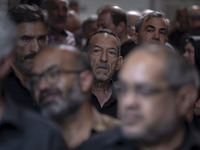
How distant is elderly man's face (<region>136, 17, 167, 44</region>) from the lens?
657 centimetres

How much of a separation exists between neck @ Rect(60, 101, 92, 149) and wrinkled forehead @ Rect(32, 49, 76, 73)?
0.89 feet

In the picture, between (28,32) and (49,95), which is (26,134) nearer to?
(49,95)

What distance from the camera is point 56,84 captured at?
11.9 feet

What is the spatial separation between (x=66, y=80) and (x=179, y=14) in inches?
312

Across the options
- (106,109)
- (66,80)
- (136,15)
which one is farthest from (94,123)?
(136,15)

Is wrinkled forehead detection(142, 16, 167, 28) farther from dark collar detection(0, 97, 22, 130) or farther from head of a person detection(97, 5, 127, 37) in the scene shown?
dark collar detection(0, 97, 22, 130)

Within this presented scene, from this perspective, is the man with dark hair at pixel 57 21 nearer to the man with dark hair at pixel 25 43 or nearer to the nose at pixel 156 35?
the nose at pixel 156 35

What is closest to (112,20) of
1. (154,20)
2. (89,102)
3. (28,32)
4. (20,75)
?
(154,20)

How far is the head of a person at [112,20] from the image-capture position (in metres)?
7.54

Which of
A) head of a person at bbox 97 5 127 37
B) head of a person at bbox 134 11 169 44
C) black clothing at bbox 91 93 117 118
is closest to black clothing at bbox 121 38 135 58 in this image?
head of a person at bbox 97 5 127 37

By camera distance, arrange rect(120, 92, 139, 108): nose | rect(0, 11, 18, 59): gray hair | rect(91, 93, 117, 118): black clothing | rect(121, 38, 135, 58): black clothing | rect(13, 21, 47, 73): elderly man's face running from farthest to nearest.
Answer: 1. rect(121, 38, 135, 58): black clothing
2. rect(91, 93, 117, 118): black clothing
3. rect(13, 21, 47, 73): elderly man's face
4. rect(0, 11, 18, 59): gray hair
5. rect(120, 92, 139, 108): nose

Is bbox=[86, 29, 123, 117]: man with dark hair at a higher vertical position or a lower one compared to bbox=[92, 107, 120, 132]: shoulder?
lower

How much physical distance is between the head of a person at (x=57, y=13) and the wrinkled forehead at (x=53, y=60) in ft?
12.9

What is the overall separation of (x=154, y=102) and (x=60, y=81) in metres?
0.70
